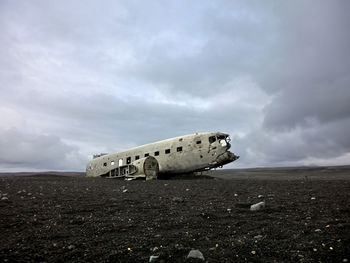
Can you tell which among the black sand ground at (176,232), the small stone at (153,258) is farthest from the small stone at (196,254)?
the small stone at (153,258)

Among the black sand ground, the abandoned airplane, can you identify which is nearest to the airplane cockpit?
the abandoned airplane

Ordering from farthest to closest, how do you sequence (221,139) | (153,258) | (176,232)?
(221,139), (176,232), (153,258)

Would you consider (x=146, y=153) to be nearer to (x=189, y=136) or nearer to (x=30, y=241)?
(x=189, y=136)

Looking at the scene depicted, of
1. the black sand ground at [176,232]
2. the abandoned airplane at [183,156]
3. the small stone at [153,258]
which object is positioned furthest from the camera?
the abandoned airplane at [183,156]

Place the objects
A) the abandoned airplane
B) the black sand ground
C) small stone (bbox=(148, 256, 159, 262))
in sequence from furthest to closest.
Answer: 1. the abandoned airplane
2. the black sand ground
3. small stone (bbox=(148, 256, 159, 262))

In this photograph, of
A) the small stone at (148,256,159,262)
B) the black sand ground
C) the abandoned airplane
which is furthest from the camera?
the abandoned airplane

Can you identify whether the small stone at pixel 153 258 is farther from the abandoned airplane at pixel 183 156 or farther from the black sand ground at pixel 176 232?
the abandoned airplane at pixel 183 156

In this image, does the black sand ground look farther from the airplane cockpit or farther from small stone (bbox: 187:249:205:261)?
the airplane cockpit

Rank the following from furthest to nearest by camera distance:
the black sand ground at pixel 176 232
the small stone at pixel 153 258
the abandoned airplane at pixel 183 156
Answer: the abandoned airplane at pixel 183 156 < the black sand ground at pixel 176 232 < the small stone at pixel 153 258

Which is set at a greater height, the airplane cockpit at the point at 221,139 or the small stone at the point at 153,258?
the airplane cockpit at the point at 221,139

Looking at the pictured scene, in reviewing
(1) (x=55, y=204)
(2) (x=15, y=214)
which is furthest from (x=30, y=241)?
(1) (x=55, y=204)

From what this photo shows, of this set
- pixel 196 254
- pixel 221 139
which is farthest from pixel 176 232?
pixel 221 139

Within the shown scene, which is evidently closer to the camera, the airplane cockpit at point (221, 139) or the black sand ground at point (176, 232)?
the black sand ground at point (176, 232)

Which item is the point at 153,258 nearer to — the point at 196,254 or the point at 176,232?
the point at 196,254
